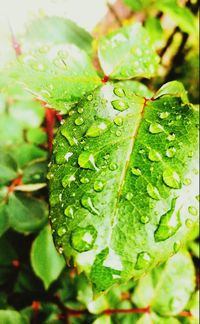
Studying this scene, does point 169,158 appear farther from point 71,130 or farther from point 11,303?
point 11,303

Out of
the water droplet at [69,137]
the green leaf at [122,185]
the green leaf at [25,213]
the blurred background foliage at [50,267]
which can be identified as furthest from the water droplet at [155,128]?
the green leaf at [25,213]

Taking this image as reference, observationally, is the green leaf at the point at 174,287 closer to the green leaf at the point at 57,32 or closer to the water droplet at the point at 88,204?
the water droplet at the point at 88,204

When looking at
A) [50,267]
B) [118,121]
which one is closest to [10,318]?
[50,267]

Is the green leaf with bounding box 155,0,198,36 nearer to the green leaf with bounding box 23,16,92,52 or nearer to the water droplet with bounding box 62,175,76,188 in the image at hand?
the green leaf with bounding box 23,16,92,52

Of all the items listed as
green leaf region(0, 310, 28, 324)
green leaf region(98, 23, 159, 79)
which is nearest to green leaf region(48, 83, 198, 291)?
green leaf region(98, 23, 159, 79)

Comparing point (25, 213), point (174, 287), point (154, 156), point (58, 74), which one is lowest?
point (174, 287)

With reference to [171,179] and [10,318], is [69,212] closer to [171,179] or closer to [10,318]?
[171,179]
